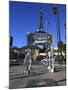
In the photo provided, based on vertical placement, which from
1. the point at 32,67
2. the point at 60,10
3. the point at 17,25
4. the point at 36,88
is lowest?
the point at 36,88

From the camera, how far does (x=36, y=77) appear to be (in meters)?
2.32

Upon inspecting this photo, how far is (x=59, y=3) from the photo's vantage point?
2.39 metres

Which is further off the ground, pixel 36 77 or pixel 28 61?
pixel 28 61

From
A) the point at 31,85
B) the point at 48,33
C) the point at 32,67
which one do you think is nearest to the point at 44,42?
the point at 48,33

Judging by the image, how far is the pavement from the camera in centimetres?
227

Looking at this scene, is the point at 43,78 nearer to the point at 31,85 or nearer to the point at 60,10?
the point at 31,85

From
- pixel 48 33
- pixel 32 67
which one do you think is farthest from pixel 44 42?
pixel 32 67

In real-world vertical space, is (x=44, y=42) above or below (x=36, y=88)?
above

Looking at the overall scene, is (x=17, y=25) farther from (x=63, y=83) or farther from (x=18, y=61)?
(x=63, y=83)

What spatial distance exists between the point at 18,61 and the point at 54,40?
406 mm

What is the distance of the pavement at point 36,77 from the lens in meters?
2.27

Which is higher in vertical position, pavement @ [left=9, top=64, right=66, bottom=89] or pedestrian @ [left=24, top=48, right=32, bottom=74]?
pedestrian @ [left=24, top=48, right=32, bottom=74]

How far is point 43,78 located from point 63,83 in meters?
0.20

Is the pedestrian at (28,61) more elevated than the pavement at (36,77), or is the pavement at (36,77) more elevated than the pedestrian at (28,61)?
the pedestrian at (28,61)
